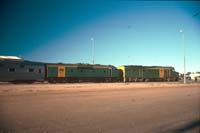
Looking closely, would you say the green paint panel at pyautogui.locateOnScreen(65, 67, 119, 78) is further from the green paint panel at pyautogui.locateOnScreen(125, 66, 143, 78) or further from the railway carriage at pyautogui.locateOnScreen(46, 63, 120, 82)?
the green paint panel at pyautogui.locateOnScreen(125, 66, 143, 78)

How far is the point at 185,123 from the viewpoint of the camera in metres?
7.77

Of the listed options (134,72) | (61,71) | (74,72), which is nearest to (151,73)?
(134,72)

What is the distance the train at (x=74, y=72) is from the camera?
34.2 m

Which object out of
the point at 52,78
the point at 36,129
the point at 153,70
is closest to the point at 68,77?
the point at 52,78

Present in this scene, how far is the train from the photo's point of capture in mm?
34188

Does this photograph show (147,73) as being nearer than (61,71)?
No

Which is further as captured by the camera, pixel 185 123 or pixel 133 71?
pixel 133 71

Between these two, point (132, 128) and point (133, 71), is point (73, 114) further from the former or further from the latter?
point (133, 71)

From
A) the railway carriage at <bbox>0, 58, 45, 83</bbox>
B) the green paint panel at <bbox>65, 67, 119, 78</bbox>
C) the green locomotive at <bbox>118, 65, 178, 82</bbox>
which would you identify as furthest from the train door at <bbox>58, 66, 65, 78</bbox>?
the green locomotive at <bbox>118, 65, 178, 82</bbox>

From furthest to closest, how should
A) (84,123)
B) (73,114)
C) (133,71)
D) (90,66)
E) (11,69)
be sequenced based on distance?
1. (133,71)
2. (90,66)
3. (11,69)
4. (73,114)
5. (84,123)

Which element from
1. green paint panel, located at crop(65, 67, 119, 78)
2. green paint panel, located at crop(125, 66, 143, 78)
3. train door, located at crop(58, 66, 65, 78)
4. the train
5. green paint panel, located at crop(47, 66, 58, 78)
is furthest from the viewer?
green paint panel, located at crop(125, 66, 143, 78)

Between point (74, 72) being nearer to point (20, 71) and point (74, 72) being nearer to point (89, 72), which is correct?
point (89, 72)

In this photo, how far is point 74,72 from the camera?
133ft

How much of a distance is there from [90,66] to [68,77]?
5382mm
